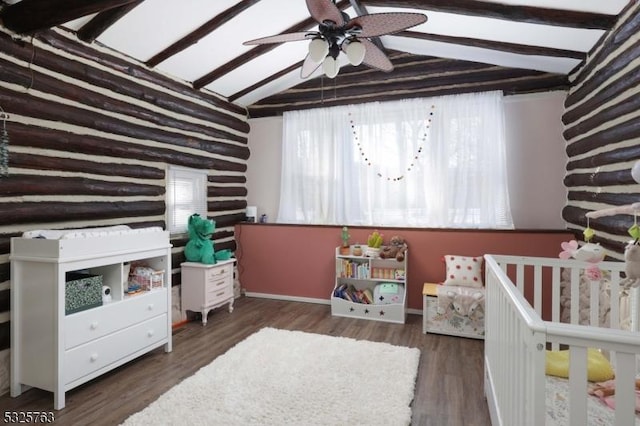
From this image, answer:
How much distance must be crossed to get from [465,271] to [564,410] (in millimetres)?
2235

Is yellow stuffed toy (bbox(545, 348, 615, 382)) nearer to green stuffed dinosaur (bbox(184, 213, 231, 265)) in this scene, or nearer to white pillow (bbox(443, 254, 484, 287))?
white pillow (bbox(443, 254, 484, 287))

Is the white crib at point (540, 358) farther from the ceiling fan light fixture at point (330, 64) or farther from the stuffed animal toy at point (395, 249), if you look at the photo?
the stuffed animal toy at point (395, 249)

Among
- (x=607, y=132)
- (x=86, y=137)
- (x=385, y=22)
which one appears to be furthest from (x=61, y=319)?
(x=607, y=132)

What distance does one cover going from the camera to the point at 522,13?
105 inches

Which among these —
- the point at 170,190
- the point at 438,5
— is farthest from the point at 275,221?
the point at 438,5

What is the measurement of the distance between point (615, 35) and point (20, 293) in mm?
4728

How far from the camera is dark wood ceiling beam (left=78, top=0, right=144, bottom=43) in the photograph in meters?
2.73

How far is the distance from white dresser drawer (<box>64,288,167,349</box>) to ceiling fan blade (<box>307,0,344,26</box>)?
2498 mm

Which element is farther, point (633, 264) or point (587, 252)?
point (587, 252)

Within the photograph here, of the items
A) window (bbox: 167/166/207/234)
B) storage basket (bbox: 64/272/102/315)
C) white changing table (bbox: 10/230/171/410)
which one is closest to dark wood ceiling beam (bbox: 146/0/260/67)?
window (bbox: 167/166/207/234)

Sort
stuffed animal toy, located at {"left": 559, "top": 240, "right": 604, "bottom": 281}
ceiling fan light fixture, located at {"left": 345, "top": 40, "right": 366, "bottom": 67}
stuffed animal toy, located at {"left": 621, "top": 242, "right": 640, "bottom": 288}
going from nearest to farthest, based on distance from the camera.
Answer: stuffed animal toy, located at {"left": 621, "top": 242, "right": 640, "bottom": 288} → stuffed animal toy, located at {"left": 559, "top": 240, "right": 604, "bottom": 281} → ceiling fan light fixture, located at {"left": 345, "top": 40, "right": 366, "bottom": 67}

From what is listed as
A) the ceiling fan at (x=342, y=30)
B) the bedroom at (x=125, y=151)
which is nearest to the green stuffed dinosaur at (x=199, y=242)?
the bedroom at (x=125, y=151)

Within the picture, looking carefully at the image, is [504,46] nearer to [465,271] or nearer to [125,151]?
[465,271]

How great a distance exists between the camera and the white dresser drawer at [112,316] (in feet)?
7.55
